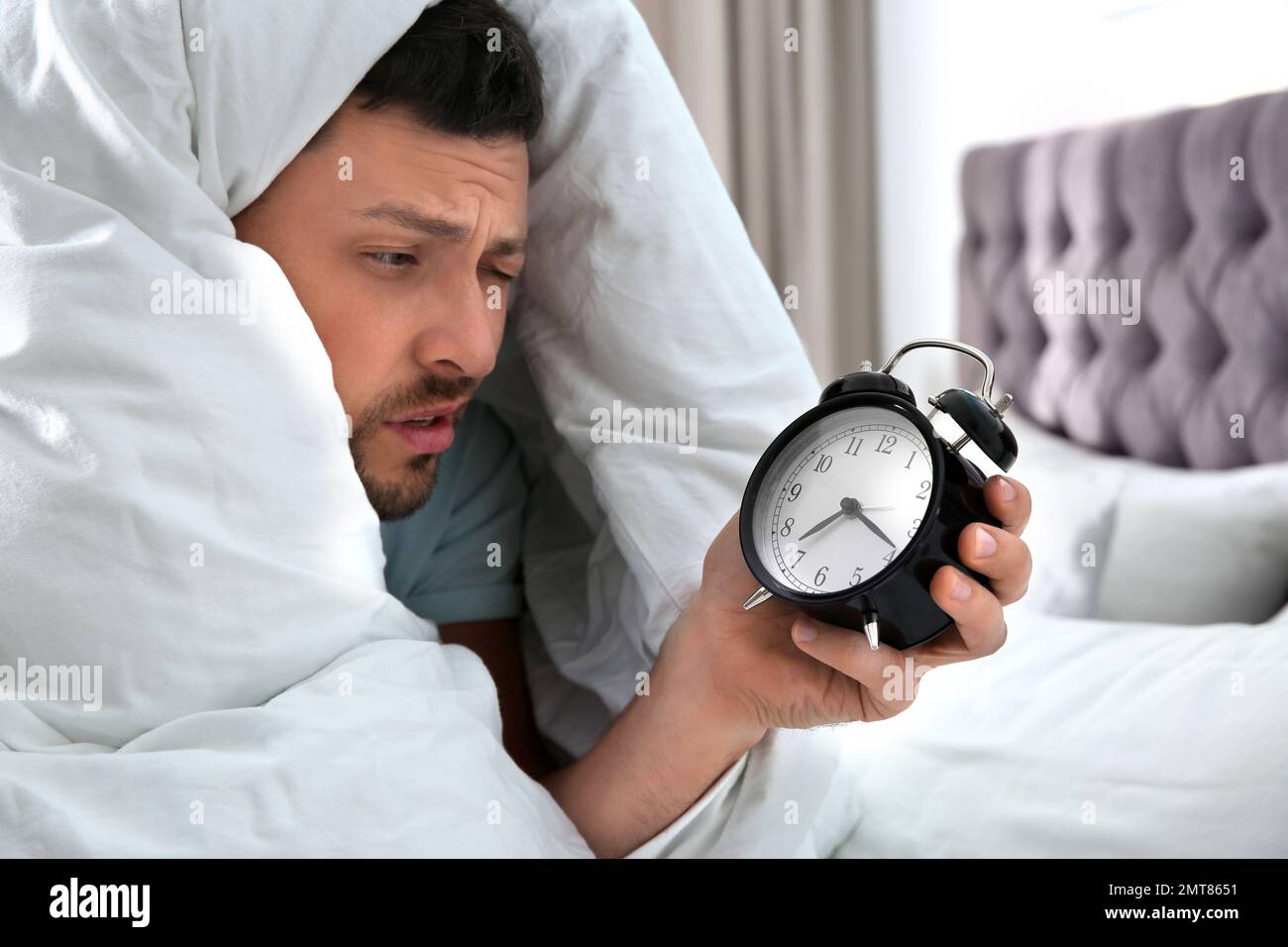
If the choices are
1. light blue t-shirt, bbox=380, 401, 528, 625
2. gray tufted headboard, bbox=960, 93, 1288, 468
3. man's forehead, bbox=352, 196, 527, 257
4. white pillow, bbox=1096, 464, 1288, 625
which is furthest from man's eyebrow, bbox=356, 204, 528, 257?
gray tufted headboard, bbox=960, 93, 1288, 468

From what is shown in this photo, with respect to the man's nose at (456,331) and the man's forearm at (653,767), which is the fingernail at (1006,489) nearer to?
the man's forearm at (653,767)

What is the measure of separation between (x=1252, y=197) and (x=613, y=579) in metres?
1.28

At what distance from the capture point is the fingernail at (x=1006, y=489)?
0.72 metres

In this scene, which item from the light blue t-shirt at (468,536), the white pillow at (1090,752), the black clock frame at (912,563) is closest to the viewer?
the black clock frame at (912,563)

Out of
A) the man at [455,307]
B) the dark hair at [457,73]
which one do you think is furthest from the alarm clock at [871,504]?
the dark hair at [457,73]

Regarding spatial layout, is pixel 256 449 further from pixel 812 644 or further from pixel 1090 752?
pixel 1090 752

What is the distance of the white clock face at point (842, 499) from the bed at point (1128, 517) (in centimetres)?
42

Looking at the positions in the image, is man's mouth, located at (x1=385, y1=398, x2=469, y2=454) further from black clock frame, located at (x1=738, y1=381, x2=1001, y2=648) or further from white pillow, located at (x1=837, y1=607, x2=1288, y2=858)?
white pillow, located at (x1=837, y1=607, x2=1288, y2=858)

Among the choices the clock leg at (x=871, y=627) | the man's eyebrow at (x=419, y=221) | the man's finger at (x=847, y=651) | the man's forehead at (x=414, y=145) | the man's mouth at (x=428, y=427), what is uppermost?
the man's forehead at (x=414, y=145)

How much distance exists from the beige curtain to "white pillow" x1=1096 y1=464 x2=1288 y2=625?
4.43 ft

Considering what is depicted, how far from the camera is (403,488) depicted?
1096mm

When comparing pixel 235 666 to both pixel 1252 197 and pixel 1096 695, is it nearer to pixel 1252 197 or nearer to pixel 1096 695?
pixel 1096 695

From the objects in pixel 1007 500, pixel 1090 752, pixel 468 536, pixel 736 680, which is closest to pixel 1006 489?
pixel 1007 500

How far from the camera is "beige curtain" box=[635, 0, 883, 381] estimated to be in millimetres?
2682
